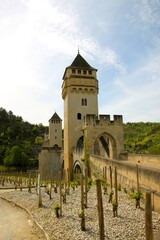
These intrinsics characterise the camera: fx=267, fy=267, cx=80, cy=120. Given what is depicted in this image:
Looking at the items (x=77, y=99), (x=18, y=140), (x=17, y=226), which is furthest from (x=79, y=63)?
(x=18, y=140)


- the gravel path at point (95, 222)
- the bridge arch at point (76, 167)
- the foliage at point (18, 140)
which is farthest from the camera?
the foliage at point (18, 140)

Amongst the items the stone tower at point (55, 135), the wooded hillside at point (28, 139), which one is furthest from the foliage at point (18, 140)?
the stone tower at point (55, 135)

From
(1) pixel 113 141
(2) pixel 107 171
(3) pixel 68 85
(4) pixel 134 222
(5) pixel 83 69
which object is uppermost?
(5) pixel 83 69

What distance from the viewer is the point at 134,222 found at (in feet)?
26.8

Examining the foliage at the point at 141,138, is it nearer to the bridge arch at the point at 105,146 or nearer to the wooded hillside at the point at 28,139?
the wooded hillside at the point at 28,139

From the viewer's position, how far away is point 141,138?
190 ft

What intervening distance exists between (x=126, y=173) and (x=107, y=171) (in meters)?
3.59

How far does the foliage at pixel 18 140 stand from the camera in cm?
5450

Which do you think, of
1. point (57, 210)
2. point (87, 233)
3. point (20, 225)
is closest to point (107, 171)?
point (57, 210)

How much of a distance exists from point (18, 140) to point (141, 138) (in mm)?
35527

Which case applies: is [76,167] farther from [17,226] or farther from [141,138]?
[141,138]

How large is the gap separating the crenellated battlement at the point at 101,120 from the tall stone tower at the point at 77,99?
628cm

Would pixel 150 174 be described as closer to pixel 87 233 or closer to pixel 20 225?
pixel 87 233

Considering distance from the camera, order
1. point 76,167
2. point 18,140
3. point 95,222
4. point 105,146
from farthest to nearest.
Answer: point 18,140, point 105,146, point 76,167, point 95,222
